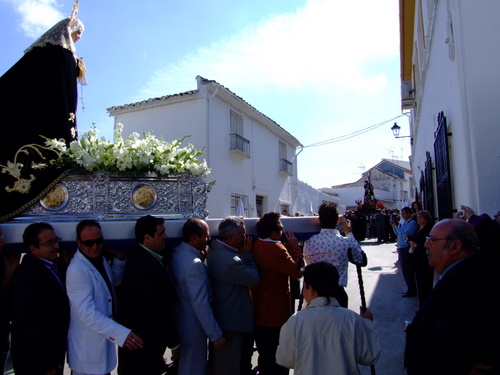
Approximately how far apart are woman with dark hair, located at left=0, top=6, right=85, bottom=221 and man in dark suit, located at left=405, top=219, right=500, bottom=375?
9.08ft

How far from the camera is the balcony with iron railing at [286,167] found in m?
19.4

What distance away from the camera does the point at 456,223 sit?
7.28ft

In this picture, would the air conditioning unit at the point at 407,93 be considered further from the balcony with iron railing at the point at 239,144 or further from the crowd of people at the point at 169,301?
the crowd of people at the point at 169,301

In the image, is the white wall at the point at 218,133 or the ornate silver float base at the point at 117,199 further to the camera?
the white wall at the point at 218,133

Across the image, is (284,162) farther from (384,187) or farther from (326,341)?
(384,187)

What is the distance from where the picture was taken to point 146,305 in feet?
9.19

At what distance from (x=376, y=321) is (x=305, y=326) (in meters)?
3.92

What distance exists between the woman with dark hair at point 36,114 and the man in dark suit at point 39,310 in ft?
1.76

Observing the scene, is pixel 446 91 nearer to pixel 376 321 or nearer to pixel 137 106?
pixel 376 321

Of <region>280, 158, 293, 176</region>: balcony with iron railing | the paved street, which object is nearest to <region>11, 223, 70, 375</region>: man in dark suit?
the paved street

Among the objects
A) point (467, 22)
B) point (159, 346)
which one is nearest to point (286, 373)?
point (159, 346)

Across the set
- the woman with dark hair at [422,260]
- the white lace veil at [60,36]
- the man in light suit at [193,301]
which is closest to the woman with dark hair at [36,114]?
the white lace veil at [60,36]

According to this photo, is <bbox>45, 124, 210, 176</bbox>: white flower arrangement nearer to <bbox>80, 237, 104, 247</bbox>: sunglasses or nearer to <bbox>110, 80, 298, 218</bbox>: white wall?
<bbox>80, 237, 104, 247</bbox>: sunglasses

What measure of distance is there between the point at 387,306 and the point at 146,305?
15.9ft
